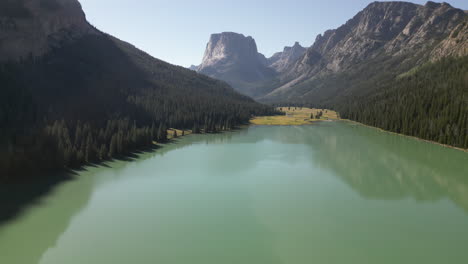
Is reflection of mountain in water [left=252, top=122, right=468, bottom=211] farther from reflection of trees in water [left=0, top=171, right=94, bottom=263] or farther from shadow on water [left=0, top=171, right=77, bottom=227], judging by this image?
shadow on water [left=0, top=171, right=77, bottom=227]

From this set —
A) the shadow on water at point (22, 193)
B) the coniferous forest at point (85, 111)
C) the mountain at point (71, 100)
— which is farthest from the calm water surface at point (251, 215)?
the mountain at point (71, 100)

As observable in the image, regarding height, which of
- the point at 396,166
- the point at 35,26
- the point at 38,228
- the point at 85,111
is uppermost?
the point at 35,26

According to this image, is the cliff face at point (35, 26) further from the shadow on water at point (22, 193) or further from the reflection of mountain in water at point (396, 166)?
the reflection of mountain in water at point (396, 166)

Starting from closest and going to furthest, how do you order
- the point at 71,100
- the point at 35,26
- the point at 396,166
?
1. the point at 396,166
2. the point at 71,100
3. the point at 35,26

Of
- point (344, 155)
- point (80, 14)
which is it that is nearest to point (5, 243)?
point (344, 155)

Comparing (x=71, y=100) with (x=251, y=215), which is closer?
(x=251, y=215)

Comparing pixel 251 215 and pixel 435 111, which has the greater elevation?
pixel 435 111

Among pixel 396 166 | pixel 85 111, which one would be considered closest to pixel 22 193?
pixel 85 111

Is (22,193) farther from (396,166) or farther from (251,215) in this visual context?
(396,166)
